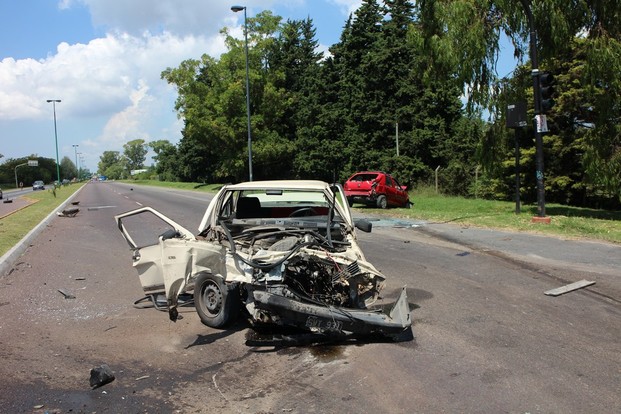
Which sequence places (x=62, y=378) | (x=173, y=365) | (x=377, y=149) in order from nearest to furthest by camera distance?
(x=62, y=378) < (x=173, y=365) < (x=377, y=149)

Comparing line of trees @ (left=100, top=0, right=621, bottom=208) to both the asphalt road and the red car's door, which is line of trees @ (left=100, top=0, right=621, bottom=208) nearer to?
the red car's door

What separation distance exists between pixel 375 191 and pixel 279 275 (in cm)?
1699

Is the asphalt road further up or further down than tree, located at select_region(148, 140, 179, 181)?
further down

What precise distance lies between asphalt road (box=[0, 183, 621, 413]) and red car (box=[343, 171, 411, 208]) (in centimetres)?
1329

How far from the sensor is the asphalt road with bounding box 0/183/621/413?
369cm

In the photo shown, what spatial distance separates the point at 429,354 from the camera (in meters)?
4.58

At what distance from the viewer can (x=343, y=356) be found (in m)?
4.55

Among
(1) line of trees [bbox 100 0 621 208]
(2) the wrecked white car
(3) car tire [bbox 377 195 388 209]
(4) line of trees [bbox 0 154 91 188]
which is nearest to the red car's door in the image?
(3) car tire [bbox 377 195 388 209]

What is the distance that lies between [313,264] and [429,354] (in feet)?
4.70

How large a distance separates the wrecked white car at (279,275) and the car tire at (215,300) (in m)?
0.01

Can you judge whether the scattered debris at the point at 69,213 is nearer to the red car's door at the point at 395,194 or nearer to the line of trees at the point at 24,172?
the red car's door at the point at 395,194

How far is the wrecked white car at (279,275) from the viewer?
461 cm

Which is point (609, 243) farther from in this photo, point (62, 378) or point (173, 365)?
point (62, 378)

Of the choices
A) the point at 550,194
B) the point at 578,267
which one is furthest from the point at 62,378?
the point at 550,194
